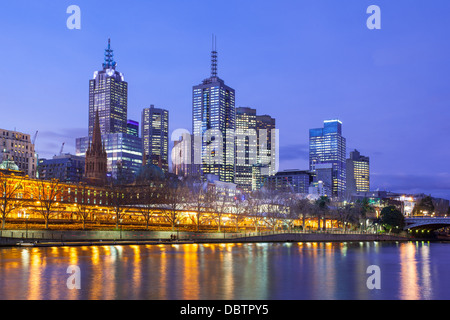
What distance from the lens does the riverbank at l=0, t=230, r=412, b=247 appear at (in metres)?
78.6

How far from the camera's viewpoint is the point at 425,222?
17300 centimetres

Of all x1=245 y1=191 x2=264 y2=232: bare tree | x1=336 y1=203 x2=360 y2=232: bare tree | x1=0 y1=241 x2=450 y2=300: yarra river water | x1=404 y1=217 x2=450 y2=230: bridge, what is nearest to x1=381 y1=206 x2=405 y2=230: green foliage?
x1=404 y1=217 x2=450 y2=230: bridge

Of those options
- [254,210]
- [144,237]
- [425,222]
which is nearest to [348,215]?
[425,222]

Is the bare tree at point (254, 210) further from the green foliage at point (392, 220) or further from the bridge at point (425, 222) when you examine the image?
the bridge at point (425, 222)

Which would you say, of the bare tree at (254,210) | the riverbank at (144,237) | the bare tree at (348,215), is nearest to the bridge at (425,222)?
the bare tree at (348,215)

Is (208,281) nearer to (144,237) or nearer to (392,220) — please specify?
(144,237)

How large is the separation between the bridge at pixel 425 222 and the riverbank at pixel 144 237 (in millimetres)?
23579

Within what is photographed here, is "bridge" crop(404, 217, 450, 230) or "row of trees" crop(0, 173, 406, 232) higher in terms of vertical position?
"row of trees" crop(0, 173, 406, 232)

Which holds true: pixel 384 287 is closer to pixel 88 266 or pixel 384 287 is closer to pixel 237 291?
pixel 237 291

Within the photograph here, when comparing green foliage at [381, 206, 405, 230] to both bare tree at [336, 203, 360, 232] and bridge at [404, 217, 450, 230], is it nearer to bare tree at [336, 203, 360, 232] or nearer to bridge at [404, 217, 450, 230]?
bridge at [404, 217, 450, 230]

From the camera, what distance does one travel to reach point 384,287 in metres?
35.8

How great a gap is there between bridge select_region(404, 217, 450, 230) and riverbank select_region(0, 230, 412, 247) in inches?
928

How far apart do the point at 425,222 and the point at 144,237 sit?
110657 millimetres
